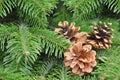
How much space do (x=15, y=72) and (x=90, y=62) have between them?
21 cm

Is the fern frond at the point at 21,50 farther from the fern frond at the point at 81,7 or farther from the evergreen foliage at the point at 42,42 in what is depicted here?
the fern frond at the point at 81,7

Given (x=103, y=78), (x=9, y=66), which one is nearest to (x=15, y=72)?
(x=9, y=66)

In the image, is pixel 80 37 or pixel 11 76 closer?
pixel 11 76

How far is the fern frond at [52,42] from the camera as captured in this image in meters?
0.89

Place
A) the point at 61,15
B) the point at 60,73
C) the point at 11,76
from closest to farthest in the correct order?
the point at 11,76 → the point at 60,73 → the point at 61,15

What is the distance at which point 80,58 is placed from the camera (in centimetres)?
88

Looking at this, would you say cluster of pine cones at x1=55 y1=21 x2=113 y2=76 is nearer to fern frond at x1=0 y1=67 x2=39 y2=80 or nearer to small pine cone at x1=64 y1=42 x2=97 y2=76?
small pine cone at x1=64 y1=42 x2=97 y2=76

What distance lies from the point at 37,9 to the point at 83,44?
175 millimetres

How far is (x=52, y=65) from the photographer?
36.7 inches

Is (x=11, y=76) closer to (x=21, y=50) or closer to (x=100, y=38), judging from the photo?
(x=21, y=50)

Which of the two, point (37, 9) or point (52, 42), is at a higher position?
point (37, 9)

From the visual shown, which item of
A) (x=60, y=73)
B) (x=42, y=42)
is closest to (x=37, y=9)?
(x=42, y=42)

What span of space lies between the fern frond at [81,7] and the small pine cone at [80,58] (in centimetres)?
12

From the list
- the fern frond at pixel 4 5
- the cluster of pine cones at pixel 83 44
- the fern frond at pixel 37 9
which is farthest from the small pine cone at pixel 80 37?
the fern frond at pixel 4 5
